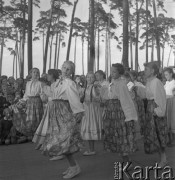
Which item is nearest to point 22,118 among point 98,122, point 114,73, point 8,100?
point 8,100

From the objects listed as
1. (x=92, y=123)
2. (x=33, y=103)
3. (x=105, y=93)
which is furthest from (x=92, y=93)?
(x=33, y=103)

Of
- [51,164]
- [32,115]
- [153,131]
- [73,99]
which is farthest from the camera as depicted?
[32,115]

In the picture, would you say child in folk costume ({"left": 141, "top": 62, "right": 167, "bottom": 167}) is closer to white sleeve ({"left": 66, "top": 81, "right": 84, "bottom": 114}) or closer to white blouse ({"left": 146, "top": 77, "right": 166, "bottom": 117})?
white blouse ({"left": 146, "top": 77, "right": 166, "bottom": 117})

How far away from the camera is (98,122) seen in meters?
7.09

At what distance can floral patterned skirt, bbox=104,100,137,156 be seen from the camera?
546 cm

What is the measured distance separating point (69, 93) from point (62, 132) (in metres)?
0.58

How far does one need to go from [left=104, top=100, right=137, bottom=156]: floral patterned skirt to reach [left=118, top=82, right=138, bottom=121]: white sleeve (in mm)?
94

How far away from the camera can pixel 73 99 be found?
16.3 ft

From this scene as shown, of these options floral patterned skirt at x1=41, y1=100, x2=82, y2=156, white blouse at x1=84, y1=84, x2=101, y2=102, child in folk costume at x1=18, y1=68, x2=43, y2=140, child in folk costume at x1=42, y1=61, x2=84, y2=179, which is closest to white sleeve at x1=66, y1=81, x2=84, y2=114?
child in folk costume at x1=42, y1=61, x2=84, y2=179

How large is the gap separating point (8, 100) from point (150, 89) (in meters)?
4.47

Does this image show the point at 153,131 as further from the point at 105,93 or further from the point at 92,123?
the point at 92,123

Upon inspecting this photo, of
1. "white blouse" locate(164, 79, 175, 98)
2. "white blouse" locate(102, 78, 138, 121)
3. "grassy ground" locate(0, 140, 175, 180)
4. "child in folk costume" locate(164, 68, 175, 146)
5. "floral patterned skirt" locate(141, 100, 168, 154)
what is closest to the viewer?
"grassy ground" locate(0, 140, 175, 180)

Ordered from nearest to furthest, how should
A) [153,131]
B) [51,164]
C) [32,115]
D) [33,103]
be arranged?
[153,131], [51,164], [33,103], [32,115]

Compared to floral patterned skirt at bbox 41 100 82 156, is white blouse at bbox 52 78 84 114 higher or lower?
higher
